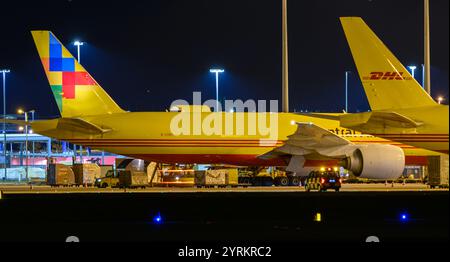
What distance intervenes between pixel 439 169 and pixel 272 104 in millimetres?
19848

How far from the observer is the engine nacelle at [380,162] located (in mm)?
38906

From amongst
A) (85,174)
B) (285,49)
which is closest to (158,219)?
(285,49)

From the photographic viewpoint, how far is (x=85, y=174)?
2808 inches

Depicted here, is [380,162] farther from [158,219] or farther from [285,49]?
[285,49]

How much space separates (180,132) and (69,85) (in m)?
7.55

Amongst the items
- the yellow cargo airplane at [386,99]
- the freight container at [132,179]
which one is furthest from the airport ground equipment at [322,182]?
the freight container at [132,179]

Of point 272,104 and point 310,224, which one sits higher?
point 272,104

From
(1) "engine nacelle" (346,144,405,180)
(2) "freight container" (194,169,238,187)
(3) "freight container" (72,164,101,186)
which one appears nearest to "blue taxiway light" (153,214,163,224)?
(1) "engine nacelle" (346,144,405,180)

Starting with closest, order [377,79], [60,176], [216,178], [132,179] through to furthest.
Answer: [377,79] → [132,179] → [216,178] → [60,176]

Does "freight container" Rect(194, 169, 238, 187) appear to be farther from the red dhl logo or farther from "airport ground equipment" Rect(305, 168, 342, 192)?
the red dhl logo

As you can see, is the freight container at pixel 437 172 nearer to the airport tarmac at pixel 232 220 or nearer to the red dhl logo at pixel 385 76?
the red dhl logo at pixel 385 76
